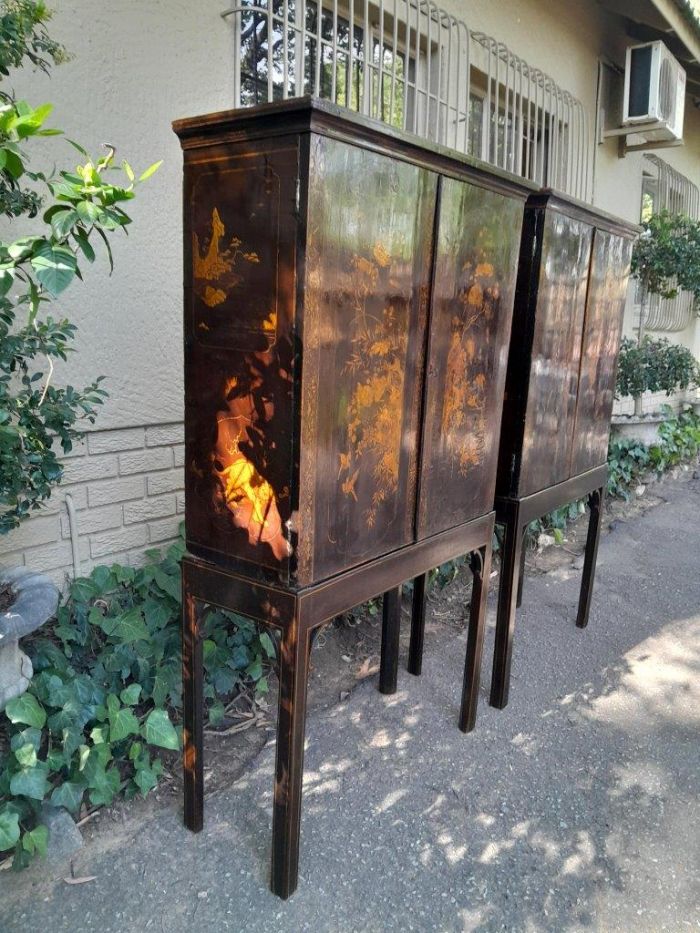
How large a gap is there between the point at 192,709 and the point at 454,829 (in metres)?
0.92

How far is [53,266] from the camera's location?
56.0 inches

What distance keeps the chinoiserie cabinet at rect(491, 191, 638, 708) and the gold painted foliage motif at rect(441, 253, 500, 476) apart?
36 centimetres

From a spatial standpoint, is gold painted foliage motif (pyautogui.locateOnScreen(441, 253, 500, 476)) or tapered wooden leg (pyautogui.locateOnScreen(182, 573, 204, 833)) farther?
gold painted foliage motif (pyautogui.locateOnScreen(441, 253, 500, 476))

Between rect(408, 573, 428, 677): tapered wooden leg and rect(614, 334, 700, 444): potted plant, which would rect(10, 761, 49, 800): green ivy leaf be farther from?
rect(614, 334, 700, 444): potted plant

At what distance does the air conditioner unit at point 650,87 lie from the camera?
5973 mm

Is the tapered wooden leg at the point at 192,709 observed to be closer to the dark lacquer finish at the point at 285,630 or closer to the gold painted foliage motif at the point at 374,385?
the dark lacquer finish at the point at 285,630

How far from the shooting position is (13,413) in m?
2.21

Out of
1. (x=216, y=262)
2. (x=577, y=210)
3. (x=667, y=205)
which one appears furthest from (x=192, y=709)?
(x=667, y=205)

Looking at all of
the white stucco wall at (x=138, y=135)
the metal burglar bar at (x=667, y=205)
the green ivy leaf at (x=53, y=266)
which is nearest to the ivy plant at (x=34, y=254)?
the green ivy leaf at (x=53, y=266)

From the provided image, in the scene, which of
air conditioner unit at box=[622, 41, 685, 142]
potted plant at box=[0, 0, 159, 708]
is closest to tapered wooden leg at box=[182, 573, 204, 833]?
potted plant at box=[0, 0, 159, 708]

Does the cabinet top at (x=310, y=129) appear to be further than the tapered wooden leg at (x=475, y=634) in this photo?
No

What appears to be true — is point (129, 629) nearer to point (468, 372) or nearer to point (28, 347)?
point (28, 347)

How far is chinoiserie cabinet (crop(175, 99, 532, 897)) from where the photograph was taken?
175 cm

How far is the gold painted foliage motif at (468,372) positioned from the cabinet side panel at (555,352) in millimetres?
406
